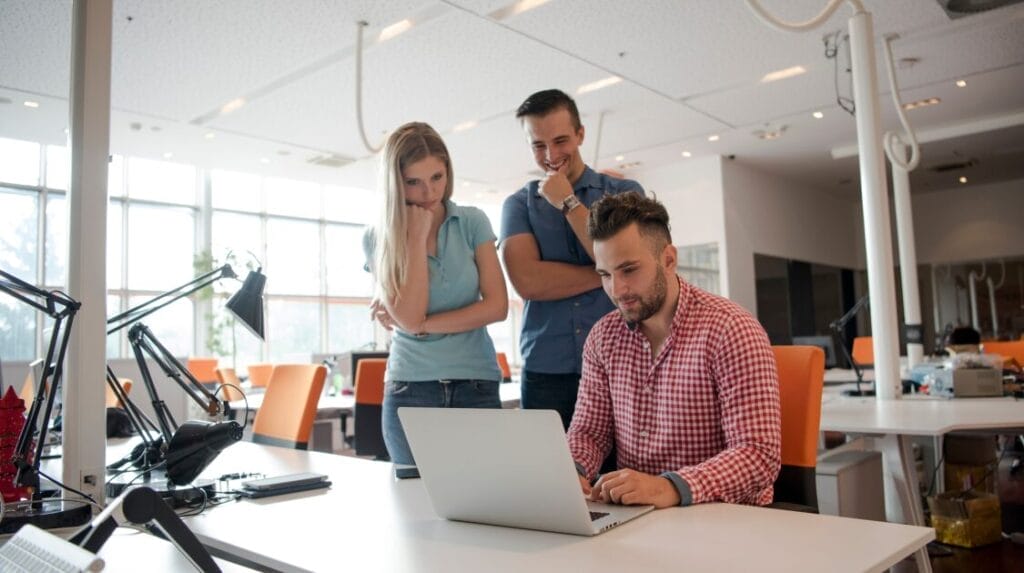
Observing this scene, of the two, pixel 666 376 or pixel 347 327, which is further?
pixel 347 327

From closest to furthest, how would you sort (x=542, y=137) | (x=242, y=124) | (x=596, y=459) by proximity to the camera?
(x=596, y=459)
(x=542, y=137)
(x=242, y=124)

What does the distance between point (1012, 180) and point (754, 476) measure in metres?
13.0

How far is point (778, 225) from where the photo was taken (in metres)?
10.8

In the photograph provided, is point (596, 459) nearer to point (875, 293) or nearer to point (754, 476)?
point (754, 476)

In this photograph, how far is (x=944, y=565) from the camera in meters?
3.19

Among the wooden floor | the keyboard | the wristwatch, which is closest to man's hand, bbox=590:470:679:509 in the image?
the keyboard

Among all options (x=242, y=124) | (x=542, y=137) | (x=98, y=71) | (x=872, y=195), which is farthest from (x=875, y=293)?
(x=242, y=124)

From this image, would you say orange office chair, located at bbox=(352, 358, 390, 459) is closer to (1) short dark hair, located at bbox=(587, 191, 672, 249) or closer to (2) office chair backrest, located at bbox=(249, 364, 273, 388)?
(1) short dark hair, located at bbox=(587, 191, 672, 249)

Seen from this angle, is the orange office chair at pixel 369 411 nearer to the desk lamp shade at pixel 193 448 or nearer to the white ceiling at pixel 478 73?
the desk lamp shade at pixel 193 448

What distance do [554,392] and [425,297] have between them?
476 millimetres

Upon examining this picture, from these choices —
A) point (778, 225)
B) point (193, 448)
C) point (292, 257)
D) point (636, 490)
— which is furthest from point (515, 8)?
point (292, 257)

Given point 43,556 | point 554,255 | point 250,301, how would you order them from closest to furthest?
point 43,556 → point 250,301 → point 554,255

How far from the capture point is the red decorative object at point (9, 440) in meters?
1.48

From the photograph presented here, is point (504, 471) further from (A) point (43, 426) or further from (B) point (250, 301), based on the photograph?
(A) point (43, 426)
